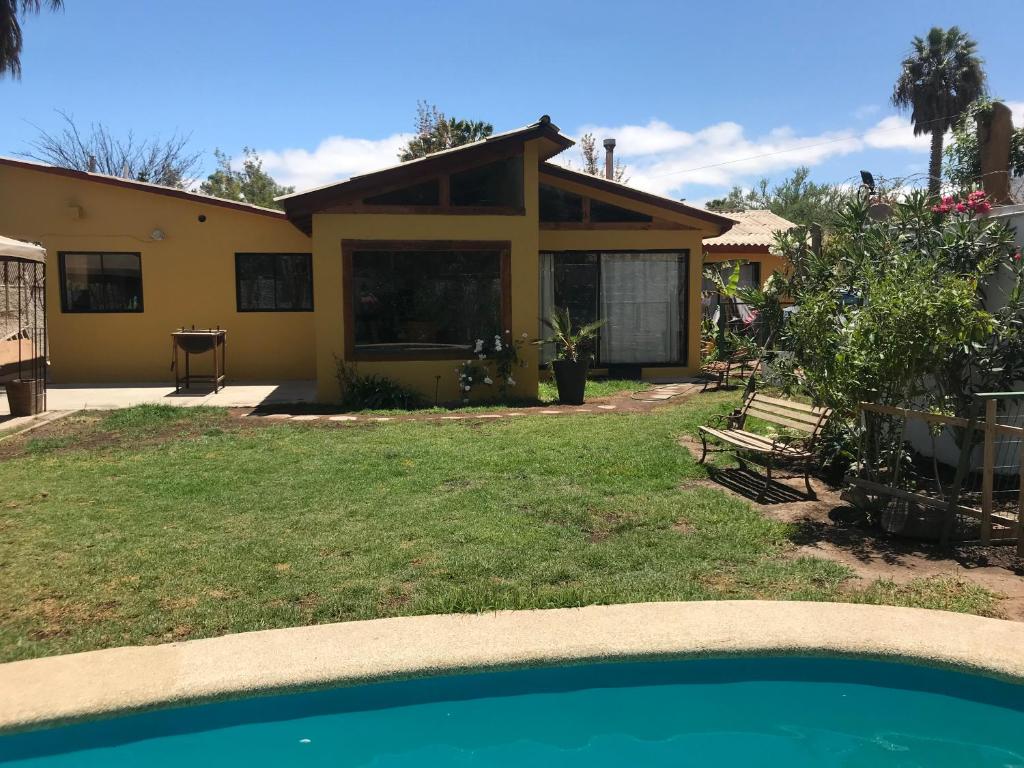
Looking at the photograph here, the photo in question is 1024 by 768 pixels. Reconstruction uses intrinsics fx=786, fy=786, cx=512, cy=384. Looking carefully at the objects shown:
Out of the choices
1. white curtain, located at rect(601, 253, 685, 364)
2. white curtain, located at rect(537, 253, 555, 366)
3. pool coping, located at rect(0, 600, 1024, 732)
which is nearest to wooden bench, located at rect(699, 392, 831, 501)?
pool coping, located at rect(0, 600, 1024, 732)

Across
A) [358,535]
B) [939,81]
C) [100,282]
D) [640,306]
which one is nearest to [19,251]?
[100,282]

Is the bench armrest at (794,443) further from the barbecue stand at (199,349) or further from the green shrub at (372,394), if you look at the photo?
the barbecue stand at (199,349)

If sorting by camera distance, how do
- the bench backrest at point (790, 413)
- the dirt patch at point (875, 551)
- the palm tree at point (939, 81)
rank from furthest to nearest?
the palm tree at point (939, 81) → the bench backrest at point (790, 413) → the dirt patch at point (875, 551)

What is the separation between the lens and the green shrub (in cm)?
1197

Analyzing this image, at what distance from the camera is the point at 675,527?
6.29m

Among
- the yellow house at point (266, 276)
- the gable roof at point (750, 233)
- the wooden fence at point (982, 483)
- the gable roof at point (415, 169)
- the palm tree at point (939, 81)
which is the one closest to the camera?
the wooden fence at point (982, 483)

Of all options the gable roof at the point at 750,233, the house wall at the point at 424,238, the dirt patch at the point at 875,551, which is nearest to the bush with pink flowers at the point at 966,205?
the dirt patch at the point at 875,551

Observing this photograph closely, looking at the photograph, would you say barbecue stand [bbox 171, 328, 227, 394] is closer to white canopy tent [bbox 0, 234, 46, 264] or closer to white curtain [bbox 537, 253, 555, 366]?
white canopy tent [bbox 0, 234, 46, 264]

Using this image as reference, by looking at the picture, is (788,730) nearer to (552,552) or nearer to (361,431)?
(552,552)

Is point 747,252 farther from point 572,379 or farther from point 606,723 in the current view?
point 606,723

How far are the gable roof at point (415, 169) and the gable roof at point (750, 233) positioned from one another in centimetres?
744

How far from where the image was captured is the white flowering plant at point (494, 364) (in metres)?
12.6

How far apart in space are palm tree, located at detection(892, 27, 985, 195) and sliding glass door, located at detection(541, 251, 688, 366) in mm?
25450

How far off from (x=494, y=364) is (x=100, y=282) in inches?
332
